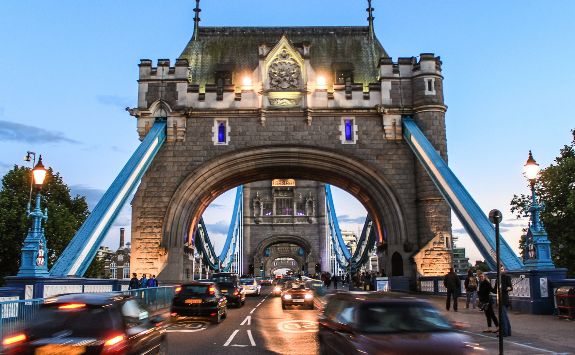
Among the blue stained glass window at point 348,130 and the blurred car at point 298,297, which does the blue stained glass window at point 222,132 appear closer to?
the blue stained glass window at point 348,130

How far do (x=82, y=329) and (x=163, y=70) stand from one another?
25.5 metres

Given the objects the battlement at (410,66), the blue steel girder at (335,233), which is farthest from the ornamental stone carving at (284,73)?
the blue steel girder at (335,233)

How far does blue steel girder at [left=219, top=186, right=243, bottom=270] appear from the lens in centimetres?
7644

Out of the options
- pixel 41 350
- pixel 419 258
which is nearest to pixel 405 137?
pixel 419 258

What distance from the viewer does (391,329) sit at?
7.05 metres

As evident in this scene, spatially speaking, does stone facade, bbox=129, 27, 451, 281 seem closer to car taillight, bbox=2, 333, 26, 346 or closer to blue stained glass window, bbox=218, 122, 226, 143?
blue stained glass window, bbox=218, 122, 226, 143

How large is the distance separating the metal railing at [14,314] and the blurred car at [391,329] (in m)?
5.82

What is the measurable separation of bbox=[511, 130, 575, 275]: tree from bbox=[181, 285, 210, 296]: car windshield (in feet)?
88.0

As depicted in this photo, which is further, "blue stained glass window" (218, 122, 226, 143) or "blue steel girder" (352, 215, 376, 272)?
"blue steel girder" (352, 215, 376, 272)

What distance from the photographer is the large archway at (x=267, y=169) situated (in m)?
29.4

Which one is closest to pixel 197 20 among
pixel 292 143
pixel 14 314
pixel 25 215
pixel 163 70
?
pixel 163 70

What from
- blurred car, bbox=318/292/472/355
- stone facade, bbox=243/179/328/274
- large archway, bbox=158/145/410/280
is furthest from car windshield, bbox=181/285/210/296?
stone facade, bbox=243/179/328/274

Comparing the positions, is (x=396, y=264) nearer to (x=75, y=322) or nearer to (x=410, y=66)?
(x=410, y=66)

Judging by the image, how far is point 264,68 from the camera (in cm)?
3097
